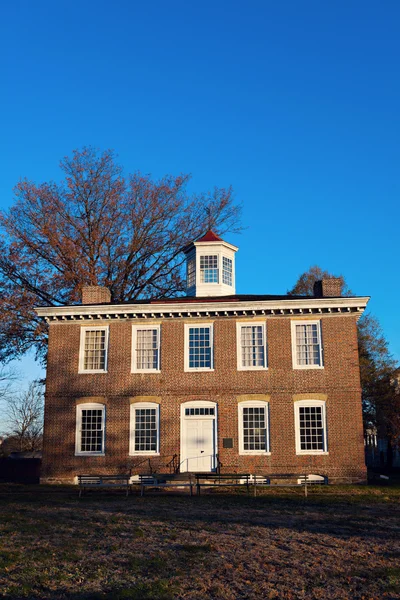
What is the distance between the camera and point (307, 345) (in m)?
24.9

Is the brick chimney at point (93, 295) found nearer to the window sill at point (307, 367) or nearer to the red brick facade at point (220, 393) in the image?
the red brick facade at point (220, 393)

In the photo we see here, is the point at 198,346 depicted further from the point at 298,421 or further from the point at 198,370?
the point at 298,421

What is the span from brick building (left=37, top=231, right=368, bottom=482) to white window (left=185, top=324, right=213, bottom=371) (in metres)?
0.04

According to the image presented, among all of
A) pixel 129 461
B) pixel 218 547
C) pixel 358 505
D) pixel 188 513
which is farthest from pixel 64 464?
pixel 218 547

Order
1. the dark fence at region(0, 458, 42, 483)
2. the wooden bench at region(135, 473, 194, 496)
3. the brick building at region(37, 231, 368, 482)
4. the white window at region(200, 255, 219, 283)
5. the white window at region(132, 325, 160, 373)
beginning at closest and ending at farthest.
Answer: the wooden bench at region(135, 473, 194, 496)
the brick building at region(37, 231, 368, 482)
the white window at region(132, 325, 160, 373)
the white window at region(200, 255, 219, 283)
the dark fence at region(0, 458, 42, 483)

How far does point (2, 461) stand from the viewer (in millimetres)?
34500

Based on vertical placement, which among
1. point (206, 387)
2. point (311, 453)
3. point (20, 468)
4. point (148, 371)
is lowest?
point (20, 468)

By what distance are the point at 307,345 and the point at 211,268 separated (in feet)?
23.1

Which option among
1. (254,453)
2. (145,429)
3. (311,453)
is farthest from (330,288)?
(145,429)

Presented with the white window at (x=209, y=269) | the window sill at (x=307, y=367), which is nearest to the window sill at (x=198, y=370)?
the window sill at (x=307, y=367)

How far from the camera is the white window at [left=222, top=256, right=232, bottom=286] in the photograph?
98.7ft

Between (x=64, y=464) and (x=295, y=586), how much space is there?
17.6 m

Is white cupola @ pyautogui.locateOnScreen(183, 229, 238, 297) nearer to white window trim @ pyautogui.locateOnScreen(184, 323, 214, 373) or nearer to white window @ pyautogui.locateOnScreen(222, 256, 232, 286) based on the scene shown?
white window @ pyautogui.locateOnScreen(222, 256, 232, 286)

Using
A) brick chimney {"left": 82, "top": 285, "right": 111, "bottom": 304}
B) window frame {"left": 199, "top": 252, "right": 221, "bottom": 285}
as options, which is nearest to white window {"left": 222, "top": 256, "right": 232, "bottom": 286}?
window frame {"left": 199, "top": 252, "right": 221, "bottom": 285}
